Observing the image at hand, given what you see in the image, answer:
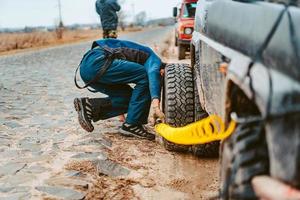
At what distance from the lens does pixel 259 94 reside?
1.91m

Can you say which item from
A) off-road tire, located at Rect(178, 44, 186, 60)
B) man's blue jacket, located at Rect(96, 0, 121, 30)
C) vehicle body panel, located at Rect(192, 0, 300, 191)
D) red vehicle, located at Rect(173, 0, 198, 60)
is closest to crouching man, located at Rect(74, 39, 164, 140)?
vehicle body panel, located at Rect(192, 0, 300, 191)

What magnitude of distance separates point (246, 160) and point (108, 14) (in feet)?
34.3

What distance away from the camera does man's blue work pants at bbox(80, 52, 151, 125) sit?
520cm

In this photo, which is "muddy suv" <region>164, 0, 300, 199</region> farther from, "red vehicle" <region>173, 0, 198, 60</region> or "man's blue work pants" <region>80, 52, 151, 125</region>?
"red vehicle" <region>173, 0, 198, 60</region>

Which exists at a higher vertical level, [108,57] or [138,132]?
[108,57]

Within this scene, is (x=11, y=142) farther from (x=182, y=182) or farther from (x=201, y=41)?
(x=201, y=41)

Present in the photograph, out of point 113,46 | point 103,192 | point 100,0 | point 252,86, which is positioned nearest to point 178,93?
point 113,46

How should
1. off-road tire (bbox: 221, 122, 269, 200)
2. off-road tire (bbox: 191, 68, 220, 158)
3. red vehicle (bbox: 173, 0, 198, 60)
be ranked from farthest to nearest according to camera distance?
red vehicle (bbox: 173, 0, 198, 60), off-road tire (bbox: 191, 68, 220, 158), off-road tire (bbox: 221, 122, 269, 200)

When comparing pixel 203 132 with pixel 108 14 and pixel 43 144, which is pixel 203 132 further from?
pixel 108 14

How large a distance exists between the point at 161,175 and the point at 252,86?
92.8 inches

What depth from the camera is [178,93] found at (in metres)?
4.70

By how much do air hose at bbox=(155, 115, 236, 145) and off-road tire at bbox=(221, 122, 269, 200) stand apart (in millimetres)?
243

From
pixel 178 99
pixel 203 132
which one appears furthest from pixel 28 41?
pixel 203 132

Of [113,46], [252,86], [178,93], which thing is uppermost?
[252,86]
